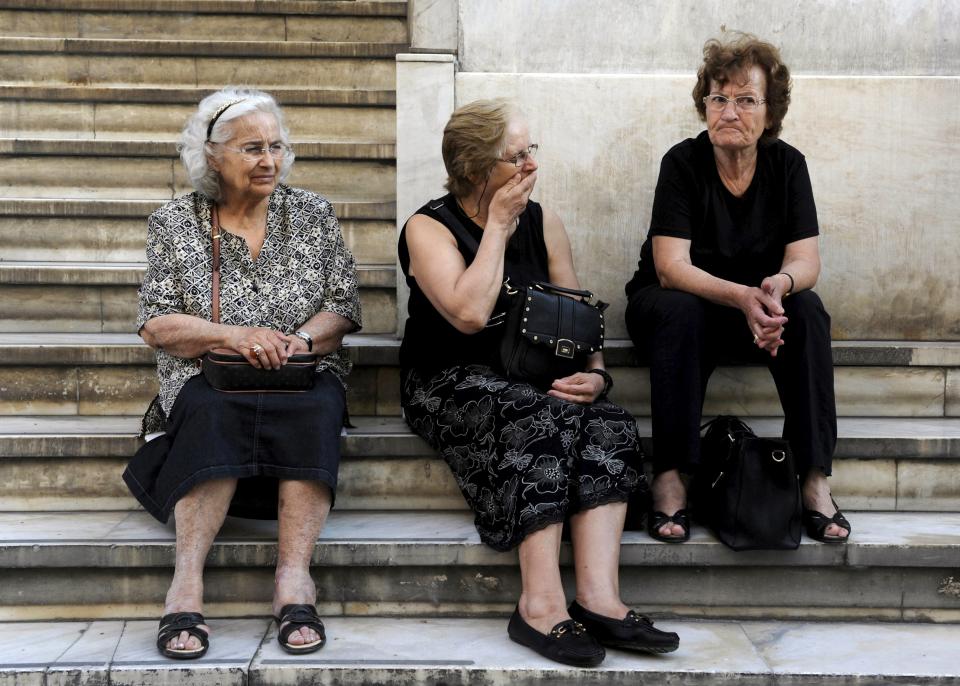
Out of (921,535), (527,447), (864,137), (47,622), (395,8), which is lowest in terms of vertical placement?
(47,622)

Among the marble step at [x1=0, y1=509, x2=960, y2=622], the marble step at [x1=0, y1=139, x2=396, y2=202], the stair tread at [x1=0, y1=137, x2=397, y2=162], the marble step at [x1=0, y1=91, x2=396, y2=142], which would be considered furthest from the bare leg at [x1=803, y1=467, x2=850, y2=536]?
Result: the marble step at [x1=0, y1=91, x2=396, y2=142]

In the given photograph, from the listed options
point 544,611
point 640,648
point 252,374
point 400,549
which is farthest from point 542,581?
point 252,374

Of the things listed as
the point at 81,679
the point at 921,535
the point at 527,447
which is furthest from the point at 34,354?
the point at 921,535

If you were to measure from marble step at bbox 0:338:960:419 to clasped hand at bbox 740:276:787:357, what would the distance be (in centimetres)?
63

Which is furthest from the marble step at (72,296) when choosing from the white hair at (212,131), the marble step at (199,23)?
the marble step at (199,23)

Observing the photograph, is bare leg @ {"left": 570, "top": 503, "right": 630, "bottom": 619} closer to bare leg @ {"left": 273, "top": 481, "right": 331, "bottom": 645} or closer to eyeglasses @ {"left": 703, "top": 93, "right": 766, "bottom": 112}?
bare leg @ {"left": 273, "top": 481, "right": 331, "bottom": 645}

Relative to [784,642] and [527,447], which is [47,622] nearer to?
[527,447]

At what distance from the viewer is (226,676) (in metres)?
2.88

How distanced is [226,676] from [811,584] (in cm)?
166

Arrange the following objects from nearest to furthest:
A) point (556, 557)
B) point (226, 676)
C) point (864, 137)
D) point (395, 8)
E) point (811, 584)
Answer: point (226, 676), point (556, 557), point (811, 584), point (864, 137), point (395, 8)

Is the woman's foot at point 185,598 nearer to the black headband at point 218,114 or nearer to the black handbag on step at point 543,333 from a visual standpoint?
the black handbag on step at point 543,333

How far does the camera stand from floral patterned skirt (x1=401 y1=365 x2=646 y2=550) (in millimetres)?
3143

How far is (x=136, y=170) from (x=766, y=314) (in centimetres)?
292

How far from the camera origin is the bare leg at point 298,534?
10.3ft
